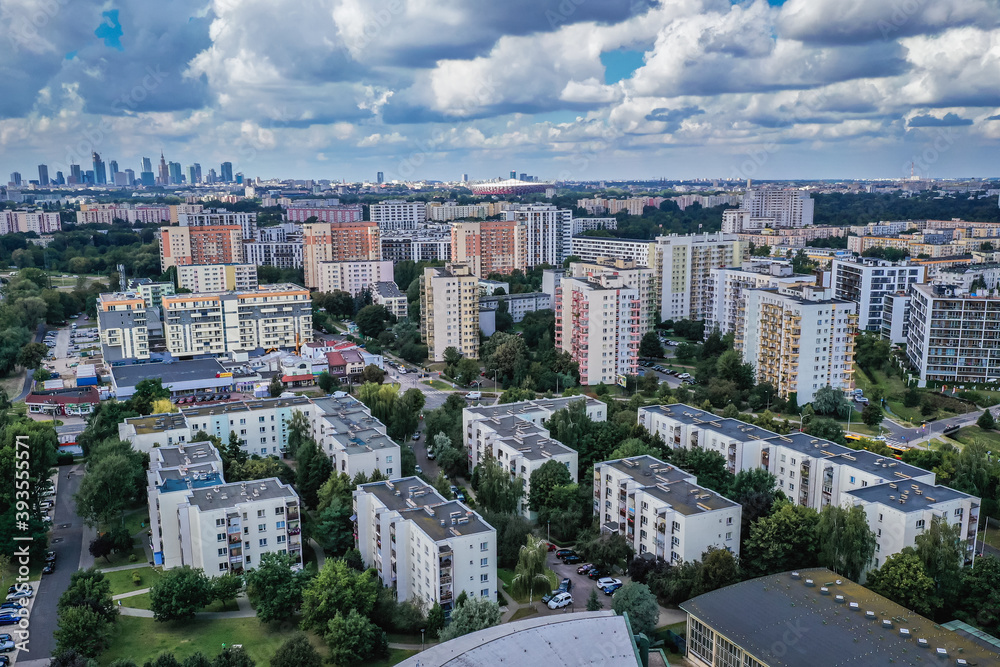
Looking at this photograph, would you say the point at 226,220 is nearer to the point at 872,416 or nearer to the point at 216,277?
the point at 216,277

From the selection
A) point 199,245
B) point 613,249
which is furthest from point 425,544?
point 199,245

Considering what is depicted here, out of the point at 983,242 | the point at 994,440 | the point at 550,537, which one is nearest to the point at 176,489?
the point at 550,537

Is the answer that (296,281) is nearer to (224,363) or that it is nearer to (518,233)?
(518,233)

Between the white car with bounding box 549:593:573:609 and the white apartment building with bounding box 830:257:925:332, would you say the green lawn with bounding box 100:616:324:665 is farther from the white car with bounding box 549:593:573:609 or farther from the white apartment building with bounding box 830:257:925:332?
the white apartment building with bounding box 830:257:925:332

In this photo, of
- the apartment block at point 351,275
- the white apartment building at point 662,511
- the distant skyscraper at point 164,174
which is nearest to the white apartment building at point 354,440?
the white apartment building at point 662,511

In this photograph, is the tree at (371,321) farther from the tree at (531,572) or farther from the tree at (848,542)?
the tree at (848,542)

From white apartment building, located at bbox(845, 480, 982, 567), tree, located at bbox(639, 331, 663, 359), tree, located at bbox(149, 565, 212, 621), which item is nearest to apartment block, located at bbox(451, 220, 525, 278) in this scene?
tree, located at bbox(639, 331, 663, 359)
